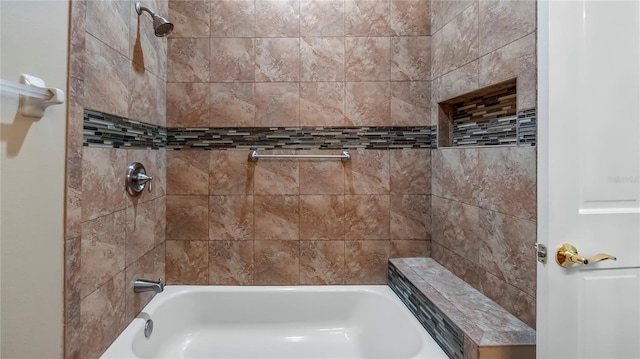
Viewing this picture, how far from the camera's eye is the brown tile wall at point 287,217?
77.3 inches

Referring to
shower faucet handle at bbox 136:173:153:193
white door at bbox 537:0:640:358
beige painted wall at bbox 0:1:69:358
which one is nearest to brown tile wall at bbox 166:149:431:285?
shower faucet handle at bbox 136:173:153:193

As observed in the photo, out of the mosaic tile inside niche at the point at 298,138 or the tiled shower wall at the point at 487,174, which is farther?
the mosaic tile inside niche at the point at 298,138

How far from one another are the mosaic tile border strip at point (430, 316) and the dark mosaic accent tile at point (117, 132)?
160 cm

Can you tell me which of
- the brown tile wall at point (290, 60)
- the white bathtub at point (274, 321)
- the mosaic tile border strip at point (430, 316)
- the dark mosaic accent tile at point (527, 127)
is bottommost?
the white bathtub at point (274, 321)

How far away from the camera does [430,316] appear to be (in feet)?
4.63

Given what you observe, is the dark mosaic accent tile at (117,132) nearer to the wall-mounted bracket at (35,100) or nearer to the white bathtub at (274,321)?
the wall-mounted bracket at (35,100)

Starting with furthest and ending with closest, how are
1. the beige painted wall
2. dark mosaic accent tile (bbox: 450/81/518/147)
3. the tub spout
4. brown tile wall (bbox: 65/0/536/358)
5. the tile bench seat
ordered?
brown tile wall (bbox: 65/0/536/358), the tub spout, dark mosaic accent tile (bbox: 450/81/518/147), the tile bench seat, the beige painted wall

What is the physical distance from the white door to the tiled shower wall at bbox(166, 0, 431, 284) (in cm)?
109

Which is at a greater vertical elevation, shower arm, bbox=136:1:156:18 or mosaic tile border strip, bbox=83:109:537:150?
shower arm, bbox=136:1:156:18

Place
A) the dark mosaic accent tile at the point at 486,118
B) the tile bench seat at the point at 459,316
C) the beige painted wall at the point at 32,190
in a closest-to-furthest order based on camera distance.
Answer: the beige painted wall at the point at 32,190
the tile bench seat at the point at 459,316
the dark mosaic accent tile at the point at 486,118

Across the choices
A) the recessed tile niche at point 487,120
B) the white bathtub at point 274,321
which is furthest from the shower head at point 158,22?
the recessed tile niche at point 487,120

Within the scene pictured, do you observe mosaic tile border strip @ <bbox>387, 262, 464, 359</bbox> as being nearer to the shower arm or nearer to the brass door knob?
the brass door knob

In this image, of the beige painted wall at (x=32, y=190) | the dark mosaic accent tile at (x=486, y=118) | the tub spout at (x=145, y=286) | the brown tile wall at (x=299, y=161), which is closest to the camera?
the beige painted wall at (x=32, y=190)

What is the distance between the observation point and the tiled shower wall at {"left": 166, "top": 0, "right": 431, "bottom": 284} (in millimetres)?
1952
